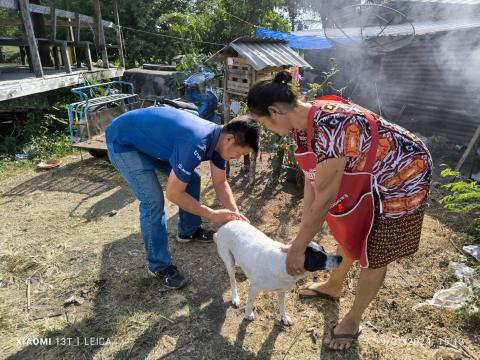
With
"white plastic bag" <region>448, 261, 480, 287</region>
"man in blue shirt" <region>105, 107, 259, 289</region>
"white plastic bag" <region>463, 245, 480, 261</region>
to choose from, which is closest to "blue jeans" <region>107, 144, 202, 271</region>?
"man in blue shirt" <region>105, 107, 259, 289</region>

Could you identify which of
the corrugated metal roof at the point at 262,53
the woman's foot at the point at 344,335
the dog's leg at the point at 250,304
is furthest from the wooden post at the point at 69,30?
the woman's foot at the point at 344,335

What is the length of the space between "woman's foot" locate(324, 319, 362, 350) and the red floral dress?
0.97 meters

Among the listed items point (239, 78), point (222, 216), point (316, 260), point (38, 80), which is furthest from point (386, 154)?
point (38, 80)

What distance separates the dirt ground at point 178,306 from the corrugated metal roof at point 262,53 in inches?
75.3

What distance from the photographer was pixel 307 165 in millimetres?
2188

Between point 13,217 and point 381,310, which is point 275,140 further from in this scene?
point 13,217

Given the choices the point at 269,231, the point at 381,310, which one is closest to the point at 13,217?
the point at 269,231

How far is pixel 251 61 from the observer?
422cm

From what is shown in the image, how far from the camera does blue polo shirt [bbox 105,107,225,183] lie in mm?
2438

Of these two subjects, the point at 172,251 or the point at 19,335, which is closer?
the point at 19,335

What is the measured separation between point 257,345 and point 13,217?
387 centimetres

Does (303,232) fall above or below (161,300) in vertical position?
above

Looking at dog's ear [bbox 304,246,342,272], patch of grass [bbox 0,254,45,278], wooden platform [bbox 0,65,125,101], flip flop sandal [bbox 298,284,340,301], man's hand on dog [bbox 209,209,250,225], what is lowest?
patch of grass [bbox 0,254,45,278]

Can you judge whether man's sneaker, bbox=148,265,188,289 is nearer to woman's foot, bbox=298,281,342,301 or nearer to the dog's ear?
woman's foot, bbox=298,281,342,301
